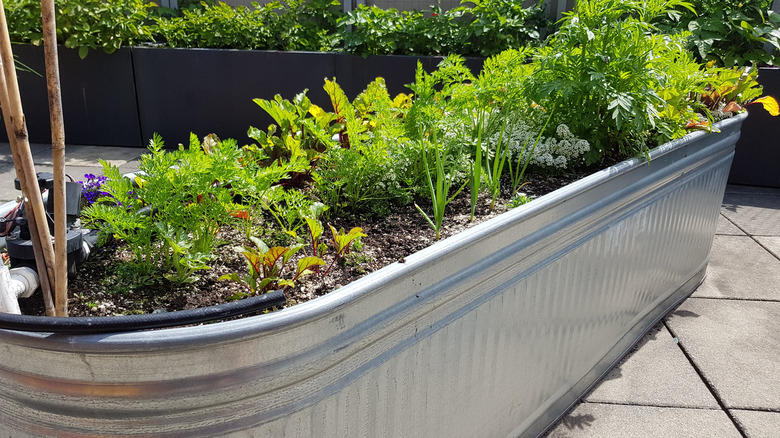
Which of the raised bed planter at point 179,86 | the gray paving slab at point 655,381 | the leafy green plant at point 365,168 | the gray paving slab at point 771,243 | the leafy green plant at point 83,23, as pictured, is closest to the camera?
the leafy green plant at point 365,168

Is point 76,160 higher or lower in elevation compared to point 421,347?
lower

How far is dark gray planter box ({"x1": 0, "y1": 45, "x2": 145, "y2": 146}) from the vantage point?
560 cm

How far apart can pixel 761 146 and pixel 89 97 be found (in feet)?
19.1

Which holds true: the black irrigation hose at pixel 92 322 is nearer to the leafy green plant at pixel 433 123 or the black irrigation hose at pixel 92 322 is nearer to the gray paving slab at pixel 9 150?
the leafy green plant at pixel 433 123

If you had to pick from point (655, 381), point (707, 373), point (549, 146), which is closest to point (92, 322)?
point (549, 146)

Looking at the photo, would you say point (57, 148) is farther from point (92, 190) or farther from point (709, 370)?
point (709, 370)

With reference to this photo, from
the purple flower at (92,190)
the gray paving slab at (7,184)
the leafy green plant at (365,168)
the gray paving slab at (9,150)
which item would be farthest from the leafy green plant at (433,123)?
the gray paving slab at (9,150)

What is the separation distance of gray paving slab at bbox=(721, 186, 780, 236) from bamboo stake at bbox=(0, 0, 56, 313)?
426 centimetres

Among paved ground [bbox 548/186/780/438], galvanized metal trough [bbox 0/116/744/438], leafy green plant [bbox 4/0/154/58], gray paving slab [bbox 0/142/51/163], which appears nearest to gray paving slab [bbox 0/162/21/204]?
gray paving slab [bbox 0/142/51/163]

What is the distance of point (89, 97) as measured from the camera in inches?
224

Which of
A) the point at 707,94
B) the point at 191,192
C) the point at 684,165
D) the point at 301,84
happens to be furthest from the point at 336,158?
the point at 301,84

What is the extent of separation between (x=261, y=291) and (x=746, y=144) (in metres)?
4.91

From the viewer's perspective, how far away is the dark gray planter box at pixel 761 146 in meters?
4.93

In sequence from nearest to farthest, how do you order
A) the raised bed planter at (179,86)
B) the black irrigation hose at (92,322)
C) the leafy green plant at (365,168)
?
the black irrigation hose at (92,322) < the leafy green plant at (365,168) < the raised bed planter at (179,86)
